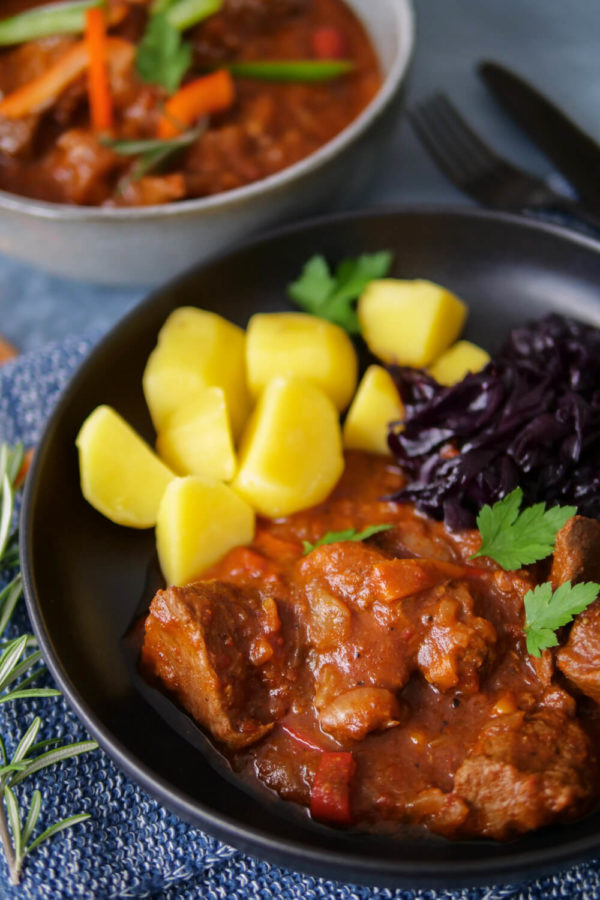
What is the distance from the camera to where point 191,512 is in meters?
3.61

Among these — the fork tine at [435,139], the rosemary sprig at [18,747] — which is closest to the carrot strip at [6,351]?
the rosemary sprig at [18,747]

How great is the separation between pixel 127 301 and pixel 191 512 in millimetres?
1930

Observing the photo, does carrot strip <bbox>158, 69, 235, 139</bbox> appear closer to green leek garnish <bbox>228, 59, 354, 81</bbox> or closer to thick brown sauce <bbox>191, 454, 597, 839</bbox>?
green leek garnish <bbox>228, 59, 354, 81</bbox>

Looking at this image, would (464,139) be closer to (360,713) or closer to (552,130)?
(552,130)

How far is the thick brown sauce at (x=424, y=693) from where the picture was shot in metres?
2.94

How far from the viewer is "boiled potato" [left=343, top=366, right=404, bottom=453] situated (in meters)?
4.08

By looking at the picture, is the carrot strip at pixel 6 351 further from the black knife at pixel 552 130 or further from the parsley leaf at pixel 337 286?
the black knife at pixel 552 130

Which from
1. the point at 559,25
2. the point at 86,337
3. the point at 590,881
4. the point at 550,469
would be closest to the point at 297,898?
the point at 590,881

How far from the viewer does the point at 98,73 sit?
4785 millimetres

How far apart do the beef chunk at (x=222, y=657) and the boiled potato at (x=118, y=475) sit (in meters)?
0.58

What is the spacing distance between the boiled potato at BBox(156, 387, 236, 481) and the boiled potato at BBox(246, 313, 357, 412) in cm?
26

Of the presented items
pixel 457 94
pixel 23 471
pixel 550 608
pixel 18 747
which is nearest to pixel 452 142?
pixel 457 94

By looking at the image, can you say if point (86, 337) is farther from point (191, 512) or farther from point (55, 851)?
point (55, 851)

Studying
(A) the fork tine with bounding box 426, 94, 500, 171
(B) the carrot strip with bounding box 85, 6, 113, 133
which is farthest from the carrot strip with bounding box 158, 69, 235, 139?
(A) the fork tine with bounding box 426, 94, 500, 171
